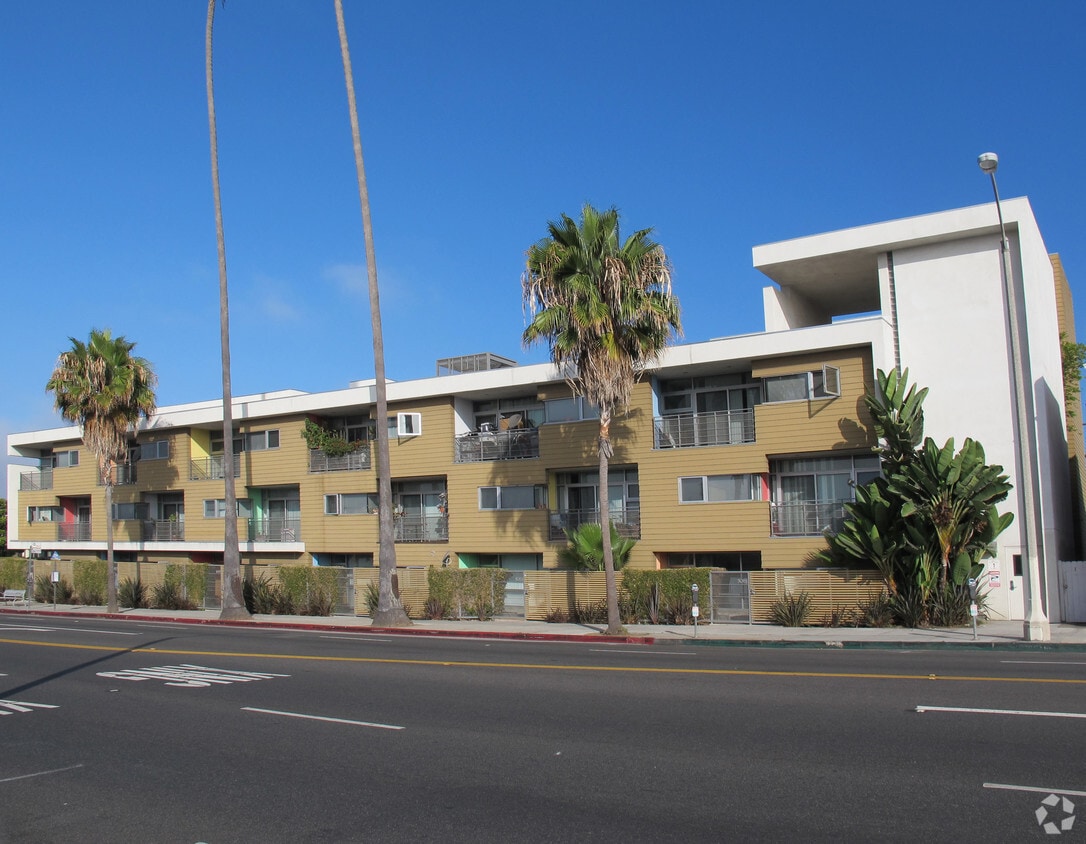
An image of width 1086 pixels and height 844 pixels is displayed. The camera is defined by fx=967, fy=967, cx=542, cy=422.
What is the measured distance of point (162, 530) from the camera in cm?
4394

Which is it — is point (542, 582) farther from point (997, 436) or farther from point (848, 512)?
point (997, 436)

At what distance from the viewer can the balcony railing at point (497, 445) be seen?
32312 mm

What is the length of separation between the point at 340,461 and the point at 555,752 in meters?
28.8

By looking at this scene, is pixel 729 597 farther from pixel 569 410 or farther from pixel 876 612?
pixel 569 410

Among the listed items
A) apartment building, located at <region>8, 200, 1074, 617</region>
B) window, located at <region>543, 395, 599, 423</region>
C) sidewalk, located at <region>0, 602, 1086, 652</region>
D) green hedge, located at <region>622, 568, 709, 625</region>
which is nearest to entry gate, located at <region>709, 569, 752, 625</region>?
green hedge, located at <region>622, 568, 709, 625</region>

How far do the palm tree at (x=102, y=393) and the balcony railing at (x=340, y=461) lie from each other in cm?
762

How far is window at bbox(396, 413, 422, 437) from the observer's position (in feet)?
114

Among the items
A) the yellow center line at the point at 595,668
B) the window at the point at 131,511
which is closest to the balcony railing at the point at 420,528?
the yellow center line at the point at 595,668

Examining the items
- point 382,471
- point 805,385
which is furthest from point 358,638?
point 805,385

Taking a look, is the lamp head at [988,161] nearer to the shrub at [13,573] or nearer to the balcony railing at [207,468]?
the balcony railing at [207,468]

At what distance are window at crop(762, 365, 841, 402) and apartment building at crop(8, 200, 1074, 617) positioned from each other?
0.06 metres

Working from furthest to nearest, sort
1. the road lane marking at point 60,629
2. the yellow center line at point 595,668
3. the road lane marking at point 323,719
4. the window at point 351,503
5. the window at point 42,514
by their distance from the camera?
1. the window at point 42,514
2. the window at point 351,503
3. the road lane marking at point 60,629
4. the yellow center line at point 595,668
5. the road lane marking at point 323,719

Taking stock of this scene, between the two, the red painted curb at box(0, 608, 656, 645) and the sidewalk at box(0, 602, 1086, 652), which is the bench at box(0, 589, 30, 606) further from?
the sidewalk at box(0, 602, 1086, 652)

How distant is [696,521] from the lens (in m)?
28.8
